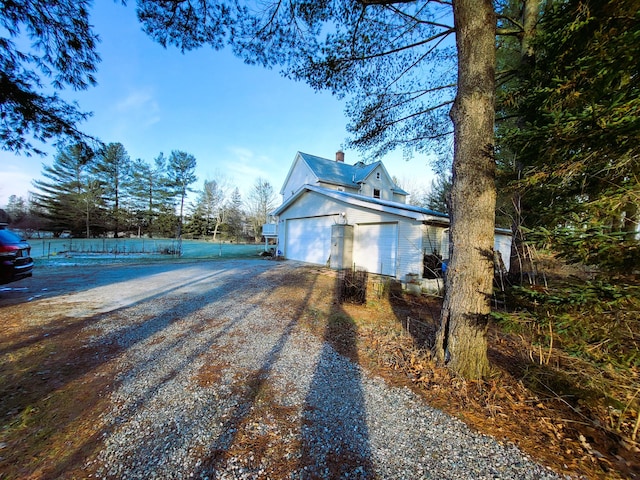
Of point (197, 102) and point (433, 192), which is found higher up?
point (197, 102)

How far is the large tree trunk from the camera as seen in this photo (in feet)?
8.93

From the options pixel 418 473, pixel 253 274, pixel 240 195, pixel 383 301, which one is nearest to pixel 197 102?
pixel 253 274

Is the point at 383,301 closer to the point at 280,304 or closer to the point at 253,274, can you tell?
the point at 280,304

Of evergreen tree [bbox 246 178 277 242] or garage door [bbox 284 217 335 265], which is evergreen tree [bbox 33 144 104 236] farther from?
garage door [bbox 284 217 335 265]

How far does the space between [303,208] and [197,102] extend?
7230 millimetres

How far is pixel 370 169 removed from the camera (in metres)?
19.1

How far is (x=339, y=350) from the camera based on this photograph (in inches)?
138

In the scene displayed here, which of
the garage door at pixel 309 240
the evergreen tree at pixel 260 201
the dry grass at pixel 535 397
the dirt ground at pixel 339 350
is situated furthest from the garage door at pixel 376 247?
the evergreen tree at pixel 260 201

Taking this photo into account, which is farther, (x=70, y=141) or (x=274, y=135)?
(x=274, y=135)

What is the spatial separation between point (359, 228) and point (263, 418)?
939cm

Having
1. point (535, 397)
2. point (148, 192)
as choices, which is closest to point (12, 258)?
point (535, 397)

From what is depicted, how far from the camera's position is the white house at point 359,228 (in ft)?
28.3

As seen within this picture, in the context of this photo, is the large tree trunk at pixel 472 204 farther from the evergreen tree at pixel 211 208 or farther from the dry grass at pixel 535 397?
the evergreen tree at pixel 211 208

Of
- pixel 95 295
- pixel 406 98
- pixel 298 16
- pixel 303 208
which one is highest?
pixel 298 16
